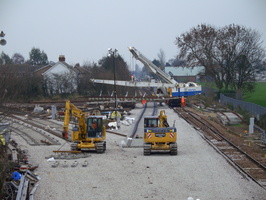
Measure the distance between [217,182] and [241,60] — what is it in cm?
4964

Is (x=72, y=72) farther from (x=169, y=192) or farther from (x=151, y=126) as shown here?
(x=169, y=192)

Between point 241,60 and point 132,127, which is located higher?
point 241,60

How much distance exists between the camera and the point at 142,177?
55.0ft

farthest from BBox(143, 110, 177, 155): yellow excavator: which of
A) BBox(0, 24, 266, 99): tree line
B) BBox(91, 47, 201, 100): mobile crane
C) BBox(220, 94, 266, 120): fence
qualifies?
BBox(0, 24, 266, 99): tree line

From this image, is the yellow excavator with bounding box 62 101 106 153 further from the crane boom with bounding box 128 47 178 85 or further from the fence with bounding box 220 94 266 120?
the crane boom with bounding box 128 47 178 85

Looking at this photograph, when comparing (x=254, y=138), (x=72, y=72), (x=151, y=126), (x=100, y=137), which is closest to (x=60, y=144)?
(x=100, y=137)

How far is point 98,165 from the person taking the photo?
63.7ft

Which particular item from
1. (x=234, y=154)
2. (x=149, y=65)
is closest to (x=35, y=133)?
(x=234, y=154)

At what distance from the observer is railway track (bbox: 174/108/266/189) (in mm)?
17203

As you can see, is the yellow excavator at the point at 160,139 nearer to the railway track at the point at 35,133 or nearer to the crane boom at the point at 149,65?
the railway track at the point at 35,133

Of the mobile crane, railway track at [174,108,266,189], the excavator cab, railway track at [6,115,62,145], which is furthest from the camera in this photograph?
the mobile crane

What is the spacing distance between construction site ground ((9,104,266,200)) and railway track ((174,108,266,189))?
398mm

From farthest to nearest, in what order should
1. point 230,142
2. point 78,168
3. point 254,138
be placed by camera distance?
point 254,138
point 230,142
point 78,168

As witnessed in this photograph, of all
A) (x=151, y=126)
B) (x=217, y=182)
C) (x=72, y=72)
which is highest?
(x=72, y=72)
